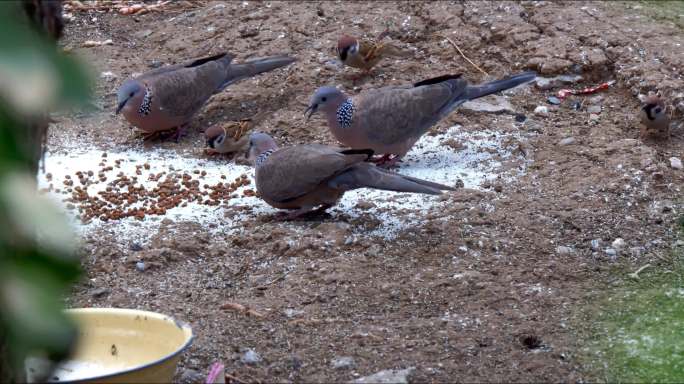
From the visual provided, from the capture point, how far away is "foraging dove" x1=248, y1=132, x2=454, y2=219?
473cm

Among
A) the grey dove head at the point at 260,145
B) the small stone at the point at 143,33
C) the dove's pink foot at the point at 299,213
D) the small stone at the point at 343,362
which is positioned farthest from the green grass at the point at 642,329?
the small stone at the point at 143,33

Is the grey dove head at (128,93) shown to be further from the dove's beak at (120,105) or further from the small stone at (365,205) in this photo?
the small stone at (365,205)

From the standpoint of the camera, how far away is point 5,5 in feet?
3.21

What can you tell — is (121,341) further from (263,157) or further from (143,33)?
(143,33)

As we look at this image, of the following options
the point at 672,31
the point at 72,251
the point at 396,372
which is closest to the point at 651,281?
the point at 396,372

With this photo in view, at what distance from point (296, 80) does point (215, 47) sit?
93 centimetres

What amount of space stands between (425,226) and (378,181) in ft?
1.08

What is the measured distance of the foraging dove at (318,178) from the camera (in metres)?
4.73

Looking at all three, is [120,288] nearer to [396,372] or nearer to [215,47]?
[396,372]

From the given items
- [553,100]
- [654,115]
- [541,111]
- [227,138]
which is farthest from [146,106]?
[654,115]

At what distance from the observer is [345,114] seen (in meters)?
5.68

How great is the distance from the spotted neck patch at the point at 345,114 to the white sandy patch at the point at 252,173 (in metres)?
0.45

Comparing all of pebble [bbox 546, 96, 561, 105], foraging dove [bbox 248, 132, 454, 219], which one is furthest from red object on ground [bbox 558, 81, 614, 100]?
foraging dove [bbox 248, 132, 454, 219]

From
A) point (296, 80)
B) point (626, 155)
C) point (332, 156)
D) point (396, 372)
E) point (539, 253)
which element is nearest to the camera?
point (396, 372)
